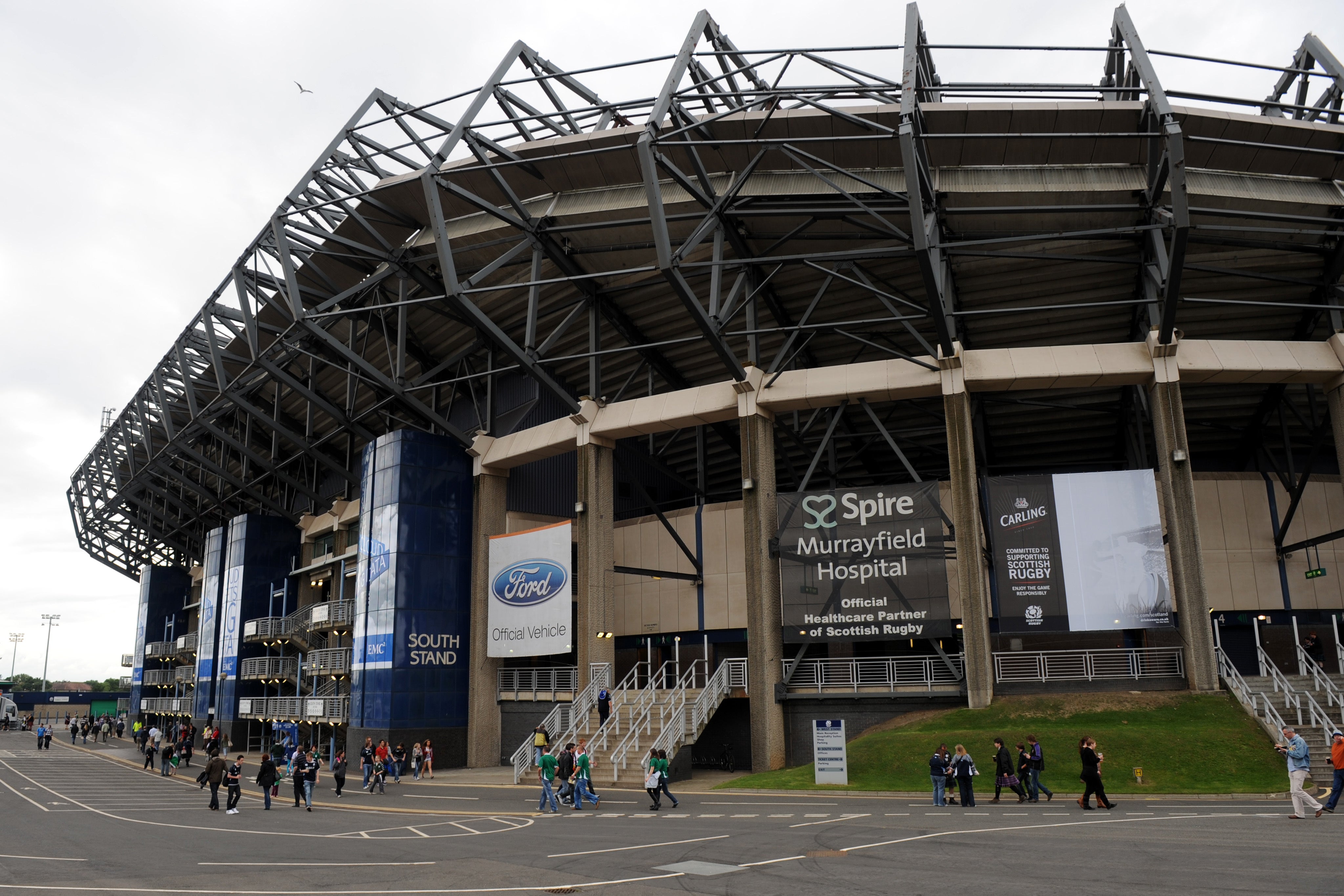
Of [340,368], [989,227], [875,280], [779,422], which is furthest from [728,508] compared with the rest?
[340,368]

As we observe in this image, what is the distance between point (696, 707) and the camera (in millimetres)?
32031

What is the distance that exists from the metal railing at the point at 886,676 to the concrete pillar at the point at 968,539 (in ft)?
2.58

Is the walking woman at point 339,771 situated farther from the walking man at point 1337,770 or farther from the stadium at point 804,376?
the walking man at point 1337,770

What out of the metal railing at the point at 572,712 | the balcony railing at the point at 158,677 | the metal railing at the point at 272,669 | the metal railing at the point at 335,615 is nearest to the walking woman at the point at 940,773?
the metal railing at the point at 572,712

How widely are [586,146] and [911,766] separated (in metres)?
22.4

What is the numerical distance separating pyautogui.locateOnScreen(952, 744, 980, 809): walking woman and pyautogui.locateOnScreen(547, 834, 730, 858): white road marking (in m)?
6.27

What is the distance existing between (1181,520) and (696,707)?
650 inches

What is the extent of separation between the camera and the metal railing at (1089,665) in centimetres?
2964

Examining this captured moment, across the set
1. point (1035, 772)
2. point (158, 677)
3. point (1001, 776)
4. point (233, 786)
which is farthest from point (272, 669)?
point (1035, 772)

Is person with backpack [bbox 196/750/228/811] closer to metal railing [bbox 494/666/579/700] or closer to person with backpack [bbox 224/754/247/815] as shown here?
person with backpack [bbox 224/754/247/815]

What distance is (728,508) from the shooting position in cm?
4034

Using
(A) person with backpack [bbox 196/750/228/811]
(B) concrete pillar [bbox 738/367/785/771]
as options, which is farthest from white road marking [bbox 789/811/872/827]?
(A) person with backpack [bbox 196/750/228/811]

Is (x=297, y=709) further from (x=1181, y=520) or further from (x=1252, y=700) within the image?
(x=1252, y=700)

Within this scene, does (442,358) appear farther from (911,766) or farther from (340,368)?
(911,766)
